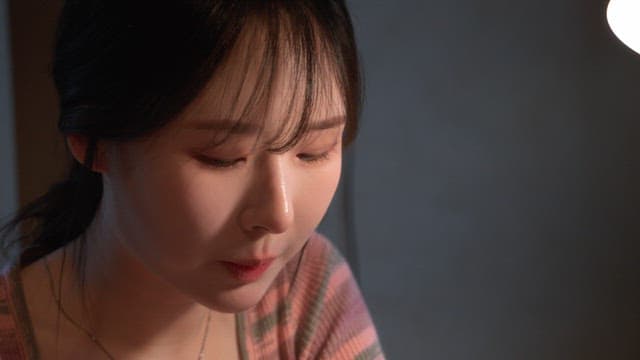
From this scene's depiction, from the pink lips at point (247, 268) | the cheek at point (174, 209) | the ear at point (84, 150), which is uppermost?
the ear at point (84, 150)

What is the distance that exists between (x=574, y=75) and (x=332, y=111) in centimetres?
43

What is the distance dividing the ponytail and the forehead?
0.23 meters

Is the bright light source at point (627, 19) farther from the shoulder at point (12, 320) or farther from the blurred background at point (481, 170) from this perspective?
the shoulder at point (12, 320)

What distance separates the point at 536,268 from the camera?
908 millimetres

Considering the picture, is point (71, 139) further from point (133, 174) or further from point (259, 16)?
point (259, 16)

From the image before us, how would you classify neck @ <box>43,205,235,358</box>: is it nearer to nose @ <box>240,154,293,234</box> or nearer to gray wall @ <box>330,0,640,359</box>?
nose @ <box>240,154,293,234</box>

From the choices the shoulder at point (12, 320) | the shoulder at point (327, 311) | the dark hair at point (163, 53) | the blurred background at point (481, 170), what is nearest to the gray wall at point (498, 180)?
the blurred background at point (481, 170)

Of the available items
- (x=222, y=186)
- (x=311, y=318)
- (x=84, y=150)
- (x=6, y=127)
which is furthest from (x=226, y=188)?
(x=6, y=127)

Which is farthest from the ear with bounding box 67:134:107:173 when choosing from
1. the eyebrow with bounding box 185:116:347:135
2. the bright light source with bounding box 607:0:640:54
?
the bright light source with bounding box 607:0:640:54

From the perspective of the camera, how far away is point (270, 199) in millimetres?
506

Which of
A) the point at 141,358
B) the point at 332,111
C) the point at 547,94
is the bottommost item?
the point at 141,358

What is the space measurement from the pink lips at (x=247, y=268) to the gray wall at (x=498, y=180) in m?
0.40

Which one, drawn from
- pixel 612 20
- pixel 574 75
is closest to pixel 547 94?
pixel 574 75

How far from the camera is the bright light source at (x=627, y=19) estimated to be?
0.56 metres
